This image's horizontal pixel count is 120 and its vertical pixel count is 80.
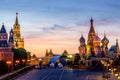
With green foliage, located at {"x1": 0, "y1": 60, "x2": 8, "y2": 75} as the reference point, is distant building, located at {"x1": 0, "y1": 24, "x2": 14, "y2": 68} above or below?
above

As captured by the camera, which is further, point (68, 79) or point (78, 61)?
point (78, 61)

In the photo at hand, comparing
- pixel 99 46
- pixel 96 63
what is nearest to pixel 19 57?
pixel 96 63

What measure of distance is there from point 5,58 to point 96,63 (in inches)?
1912

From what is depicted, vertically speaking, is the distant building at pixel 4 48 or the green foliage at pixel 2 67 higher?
the distant building at pixel 4 48

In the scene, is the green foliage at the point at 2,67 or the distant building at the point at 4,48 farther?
the distant building at the point at 4,48

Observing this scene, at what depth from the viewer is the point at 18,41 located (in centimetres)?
19275

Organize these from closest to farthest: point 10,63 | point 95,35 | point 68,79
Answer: point 68,79 < point 10,63 < point 95,35

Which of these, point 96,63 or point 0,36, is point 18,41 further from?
point 0,36

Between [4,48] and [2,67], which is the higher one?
[4,48]

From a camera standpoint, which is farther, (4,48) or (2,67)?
(4,48)

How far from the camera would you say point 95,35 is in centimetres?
19788

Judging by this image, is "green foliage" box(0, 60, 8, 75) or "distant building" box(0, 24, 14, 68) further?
"distant building" box(0, 24, 14, 68)

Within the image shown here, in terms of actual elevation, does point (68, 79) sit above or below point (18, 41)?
below

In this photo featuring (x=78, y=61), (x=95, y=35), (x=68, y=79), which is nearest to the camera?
(x=68, y=79)
